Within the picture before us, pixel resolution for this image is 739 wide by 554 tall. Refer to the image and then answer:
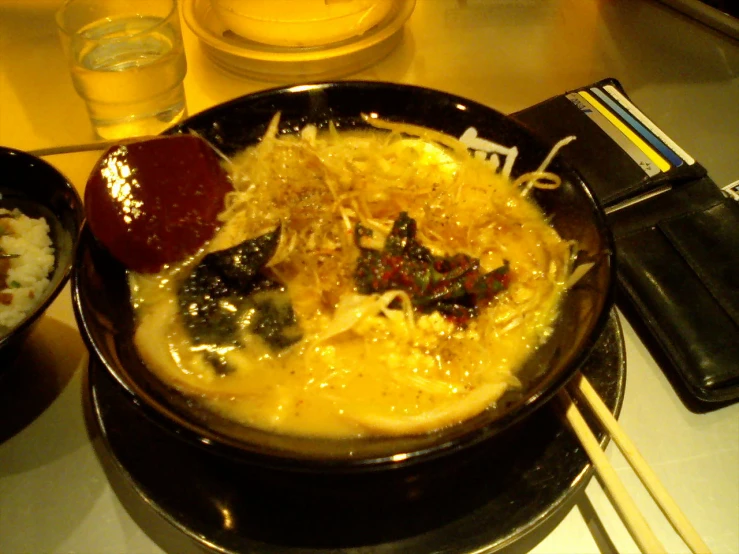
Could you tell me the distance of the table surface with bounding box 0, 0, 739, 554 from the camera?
125 centimetres

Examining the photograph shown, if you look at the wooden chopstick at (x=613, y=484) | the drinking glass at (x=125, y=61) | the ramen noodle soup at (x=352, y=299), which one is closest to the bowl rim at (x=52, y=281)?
the ramen noodle soup at (x=352, y=299)

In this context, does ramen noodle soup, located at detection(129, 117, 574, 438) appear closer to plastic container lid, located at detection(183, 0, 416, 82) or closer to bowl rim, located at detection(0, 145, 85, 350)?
bowl rim, located at detection(0, 145, 85, 350)

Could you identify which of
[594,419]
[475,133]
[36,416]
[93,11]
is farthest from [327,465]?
[93,11]

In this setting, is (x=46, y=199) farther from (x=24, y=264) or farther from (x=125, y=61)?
(x=125, y=61)

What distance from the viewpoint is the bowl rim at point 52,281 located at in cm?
121

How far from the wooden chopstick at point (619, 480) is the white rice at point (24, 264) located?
1154 millimetres

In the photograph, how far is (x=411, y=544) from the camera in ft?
3.54

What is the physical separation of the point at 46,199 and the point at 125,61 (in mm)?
751

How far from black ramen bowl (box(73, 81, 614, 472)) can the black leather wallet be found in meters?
0.20

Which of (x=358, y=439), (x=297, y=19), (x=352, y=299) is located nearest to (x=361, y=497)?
(x=358, y=439)

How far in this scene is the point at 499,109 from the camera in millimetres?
2316

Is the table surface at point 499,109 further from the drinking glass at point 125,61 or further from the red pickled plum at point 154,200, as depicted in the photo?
the red pickled plum at point 154,200

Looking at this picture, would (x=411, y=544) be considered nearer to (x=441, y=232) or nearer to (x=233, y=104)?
(x=441, y=232)

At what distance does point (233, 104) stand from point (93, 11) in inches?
35.5
